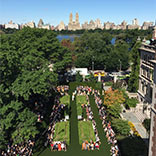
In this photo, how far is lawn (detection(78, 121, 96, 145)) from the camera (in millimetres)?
22875

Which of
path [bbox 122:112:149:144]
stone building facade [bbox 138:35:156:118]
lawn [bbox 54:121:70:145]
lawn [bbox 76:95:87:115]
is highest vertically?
stone building facade [bbox 138:35:156:118]

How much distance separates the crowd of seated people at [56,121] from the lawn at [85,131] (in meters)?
2.63

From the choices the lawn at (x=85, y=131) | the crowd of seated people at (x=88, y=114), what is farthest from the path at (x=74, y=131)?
the crowd of seated people at (x=88, y=114)

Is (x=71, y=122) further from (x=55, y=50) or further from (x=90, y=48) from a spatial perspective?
(x=90, y=48)

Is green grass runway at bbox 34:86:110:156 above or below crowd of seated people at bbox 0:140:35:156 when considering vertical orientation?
below

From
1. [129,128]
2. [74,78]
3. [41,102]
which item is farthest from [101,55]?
[129,128]

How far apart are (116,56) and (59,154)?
130 feet

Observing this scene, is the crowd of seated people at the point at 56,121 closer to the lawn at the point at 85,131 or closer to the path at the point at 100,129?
the lawn at the point at 85,131

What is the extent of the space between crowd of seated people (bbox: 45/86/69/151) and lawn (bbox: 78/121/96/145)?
263 centimetres

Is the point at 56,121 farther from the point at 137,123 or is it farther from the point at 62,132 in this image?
the point at 137,123

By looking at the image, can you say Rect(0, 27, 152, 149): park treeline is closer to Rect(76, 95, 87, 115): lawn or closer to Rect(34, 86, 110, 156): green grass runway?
Rect(34, 86, 110, 156): green grass runway

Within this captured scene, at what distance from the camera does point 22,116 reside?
18172 millimetres

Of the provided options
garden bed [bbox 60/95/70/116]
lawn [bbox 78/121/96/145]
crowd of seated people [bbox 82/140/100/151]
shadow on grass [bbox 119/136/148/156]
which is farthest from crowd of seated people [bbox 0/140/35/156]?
shadow on grass [bbox 119/136/148/156]

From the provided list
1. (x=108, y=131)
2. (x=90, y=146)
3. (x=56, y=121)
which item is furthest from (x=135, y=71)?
(x=90, y=146)
